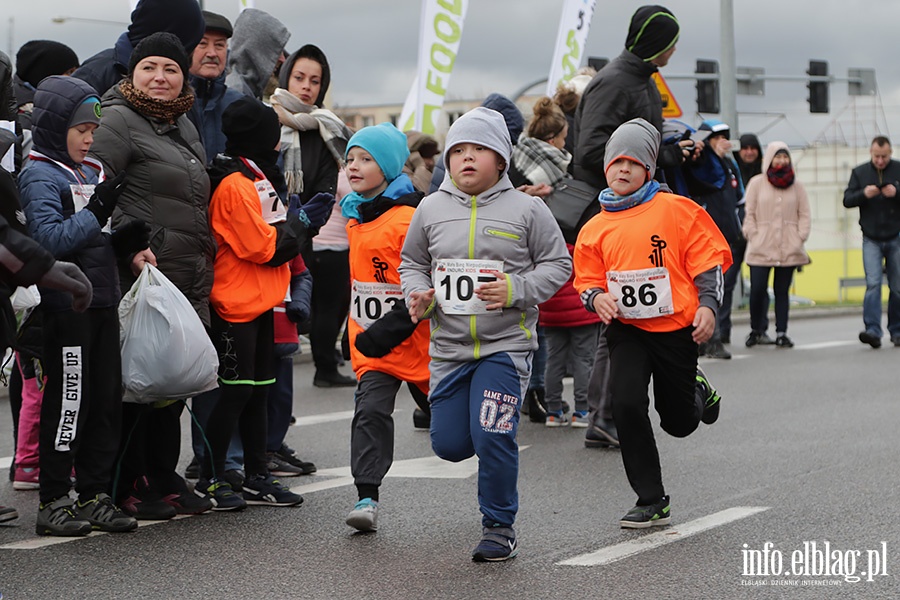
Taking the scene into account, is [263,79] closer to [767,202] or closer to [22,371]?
[22,371]

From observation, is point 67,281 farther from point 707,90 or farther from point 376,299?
point 707,90

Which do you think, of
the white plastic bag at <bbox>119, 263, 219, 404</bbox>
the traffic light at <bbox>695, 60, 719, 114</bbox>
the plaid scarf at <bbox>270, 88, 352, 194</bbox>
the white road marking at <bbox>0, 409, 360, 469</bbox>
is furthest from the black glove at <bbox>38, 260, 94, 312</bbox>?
the traffic light at <bbox>695, 60, 719, 114</bbox>

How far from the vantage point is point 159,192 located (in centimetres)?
640

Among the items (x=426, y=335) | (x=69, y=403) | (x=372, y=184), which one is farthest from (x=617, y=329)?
(x=69, y=403)

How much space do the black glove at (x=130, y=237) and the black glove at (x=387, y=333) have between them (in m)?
1.01

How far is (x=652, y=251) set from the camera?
21.0ft

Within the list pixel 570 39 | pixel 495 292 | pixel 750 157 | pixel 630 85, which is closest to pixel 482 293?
pixel 495 292

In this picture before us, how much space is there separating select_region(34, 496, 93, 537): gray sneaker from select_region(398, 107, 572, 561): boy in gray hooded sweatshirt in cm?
156

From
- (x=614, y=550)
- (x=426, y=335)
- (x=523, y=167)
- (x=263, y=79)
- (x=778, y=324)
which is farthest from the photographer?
(x=778, y=324)

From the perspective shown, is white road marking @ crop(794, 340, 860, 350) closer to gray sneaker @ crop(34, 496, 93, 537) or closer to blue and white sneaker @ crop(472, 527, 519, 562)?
blue and white sneaker @ crop(472, 527, 519, 562)

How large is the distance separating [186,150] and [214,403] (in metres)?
1.21

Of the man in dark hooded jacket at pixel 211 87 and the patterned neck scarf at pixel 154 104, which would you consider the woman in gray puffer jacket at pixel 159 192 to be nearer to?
the patterned neck scarf at pixel 154 104

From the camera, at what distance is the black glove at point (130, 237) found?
239 inches

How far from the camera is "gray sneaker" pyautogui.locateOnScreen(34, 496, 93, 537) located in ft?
20.0
